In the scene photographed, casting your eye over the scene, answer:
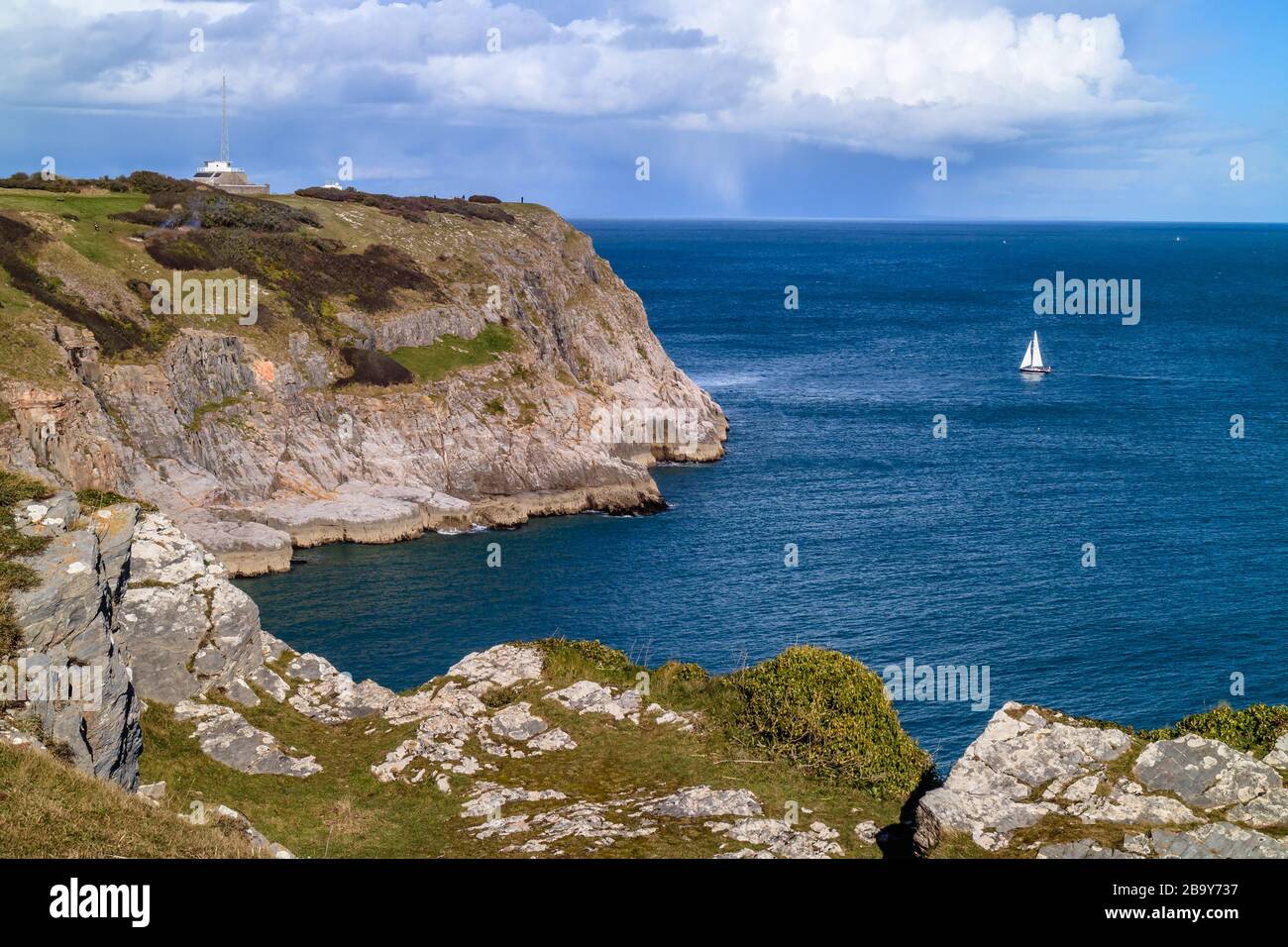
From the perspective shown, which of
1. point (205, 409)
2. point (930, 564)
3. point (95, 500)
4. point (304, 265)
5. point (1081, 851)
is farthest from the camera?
point (304, 265)

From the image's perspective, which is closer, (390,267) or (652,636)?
(652,636)

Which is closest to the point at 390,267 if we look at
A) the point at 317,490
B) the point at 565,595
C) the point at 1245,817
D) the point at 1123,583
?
the point at 317,490

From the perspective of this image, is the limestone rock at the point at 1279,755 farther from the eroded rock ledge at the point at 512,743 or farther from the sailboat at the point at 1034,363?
the sailboat at the point at 1034,363

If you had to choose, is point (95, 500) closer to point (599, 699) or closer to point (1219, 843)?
point (599, 699)

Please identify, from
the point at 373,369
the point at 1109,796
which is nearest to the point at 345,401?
the point at 373,369
